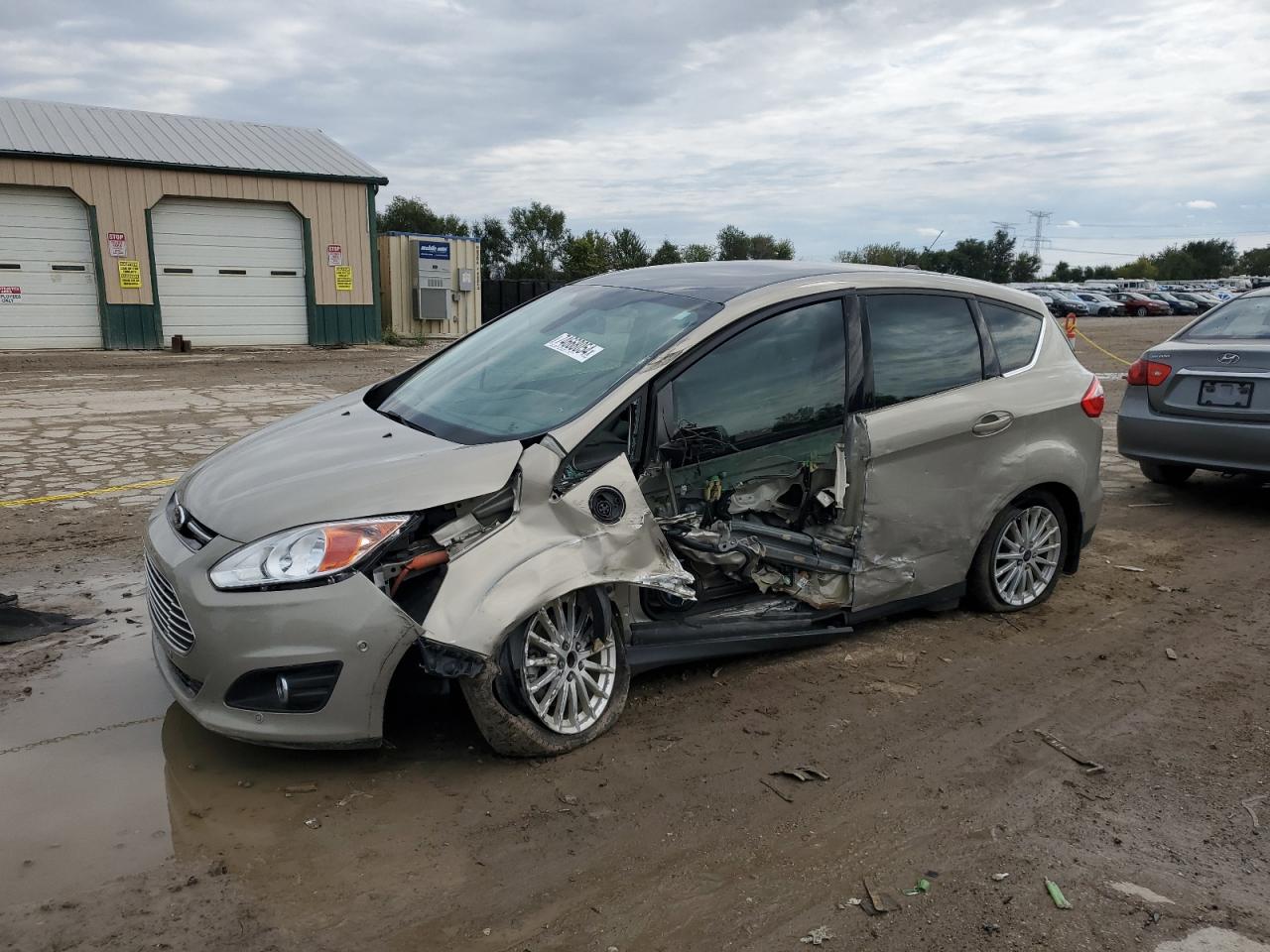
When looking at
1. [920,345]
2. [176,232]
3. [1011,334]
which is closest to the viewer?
[920,345]

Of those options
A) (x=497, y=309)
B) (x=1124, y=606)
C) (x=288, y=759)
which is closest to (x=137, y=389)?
(x=288, y=759)

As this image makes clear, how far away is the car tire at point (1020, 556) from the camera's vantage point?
4941 mm

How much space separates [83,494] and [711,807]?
19.6 ft

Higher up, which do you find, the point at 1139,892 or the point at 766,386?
the point at 766,386

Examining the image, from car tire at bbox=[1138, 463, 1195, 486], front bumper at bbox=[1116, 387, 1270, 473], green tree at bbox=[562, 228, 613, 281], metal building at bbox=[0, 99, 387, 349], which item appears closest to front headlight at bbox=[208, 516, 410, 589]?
front bumper at bbox=[1116, 387, 1270, 473]

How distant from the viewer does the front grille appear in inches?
131

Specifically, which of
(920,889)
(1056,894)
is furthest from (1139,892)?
(920,889)

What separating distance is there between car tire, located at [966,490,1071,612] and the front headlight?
3061mm

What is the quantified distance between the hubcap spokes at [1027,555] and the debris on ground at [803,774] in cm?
192

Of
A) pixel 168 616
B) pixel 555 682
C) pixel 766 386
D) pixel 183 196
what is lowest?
pixel 555 682

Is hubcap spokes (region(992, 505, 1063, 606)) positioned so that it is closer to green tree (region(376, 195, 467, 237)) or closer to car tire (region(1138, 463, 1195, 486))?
car tire (region(1138, 463, 1195, 486))

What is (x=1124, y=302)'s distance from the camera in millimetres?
52250

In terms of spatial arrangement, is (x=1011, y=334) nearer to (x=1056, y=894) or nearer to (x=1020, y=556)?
(x=1020, y=556)

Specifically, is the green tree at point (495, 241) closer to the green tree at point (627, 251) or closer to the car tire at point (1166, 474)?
the green tree at point (627, 251)
